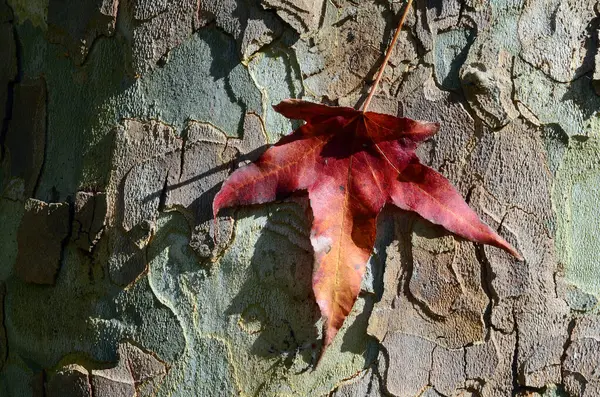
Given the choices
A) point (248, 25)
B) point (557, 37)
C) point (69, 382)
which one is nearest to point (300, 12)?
point (248, 25)

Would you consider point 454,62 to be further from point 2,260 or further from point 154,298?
point 2,260

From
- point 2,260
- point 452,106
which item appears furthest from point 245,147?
point 2,260

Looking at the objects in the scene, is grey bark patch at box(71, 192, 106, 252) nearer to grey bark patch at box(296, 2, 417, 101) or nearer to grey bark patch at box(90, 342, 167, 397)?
grey bark patch at box(90, 342, 167, 397)

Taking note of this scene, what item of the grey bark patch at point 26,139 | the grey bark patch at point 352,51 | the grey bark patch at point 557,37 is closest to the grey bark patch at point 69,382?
the grey bark patch at point 26,139

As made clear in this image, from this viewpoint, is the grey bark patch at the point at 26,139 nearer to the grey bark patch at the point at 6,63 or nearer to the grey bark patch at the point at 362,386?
the grey bark patch at the point at 6,63

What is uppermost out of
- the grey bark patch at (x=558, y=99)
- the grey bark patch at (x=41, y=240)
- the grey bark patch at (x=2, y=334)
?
the grey bark patch at (x=558, y=99)
